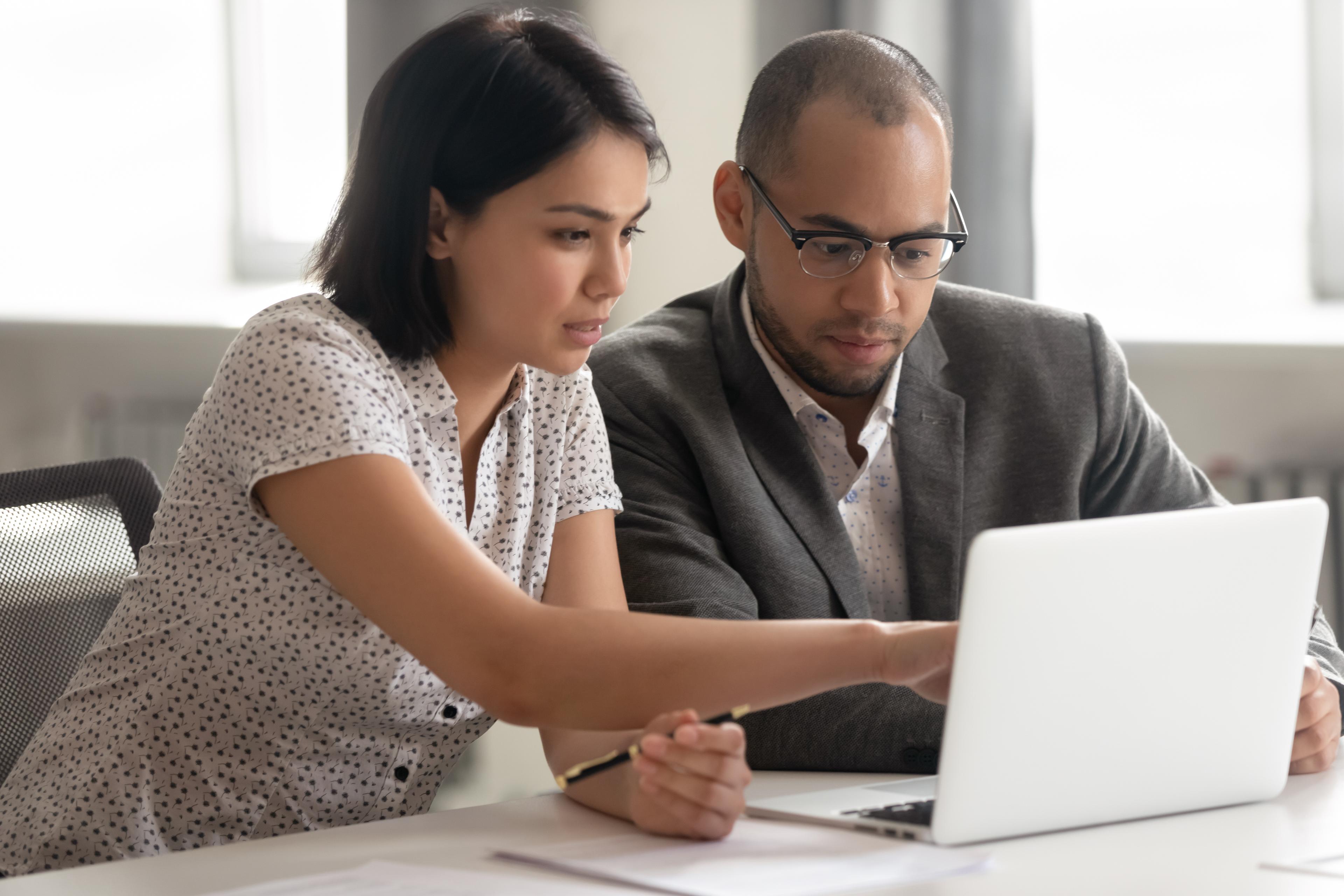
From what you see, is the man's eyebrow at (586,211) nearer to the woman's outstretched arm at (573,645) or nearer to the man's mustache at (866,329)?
the woman's outstretched arm at (573,645)

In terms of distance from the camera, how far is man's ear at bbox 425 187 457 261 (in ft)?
3.89

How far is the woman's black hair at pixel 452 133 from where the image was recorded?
1.14 metres

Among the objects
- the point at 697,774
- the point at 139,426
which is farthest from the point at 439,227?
the point at 139,426

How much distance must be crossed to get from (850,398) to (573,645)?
758mm

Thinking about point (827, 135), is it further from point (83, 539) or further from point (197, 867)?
point (197, 867)

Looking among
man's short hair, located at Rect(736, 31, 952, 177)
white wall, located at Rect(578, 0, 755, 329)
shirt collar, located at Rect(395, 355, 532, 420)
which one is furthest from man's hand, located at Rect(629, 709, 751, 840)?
white wall, located at Rect(578, 0, 755, 329)

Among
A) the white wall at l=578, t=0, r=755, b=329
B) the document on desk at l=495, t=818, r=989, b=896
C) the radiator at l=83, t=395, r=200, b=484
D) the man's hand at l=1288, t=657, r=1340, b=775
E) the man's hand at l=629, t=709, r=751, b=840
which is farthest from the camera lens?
the radiator at l=83, t=395, r=200, b=484

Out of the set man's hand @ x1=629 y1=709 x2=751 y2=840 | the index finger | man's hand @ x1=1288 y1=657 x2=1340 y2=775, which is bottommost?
man's hand @ x1=1288 y1=657 x2=1340 y2=775

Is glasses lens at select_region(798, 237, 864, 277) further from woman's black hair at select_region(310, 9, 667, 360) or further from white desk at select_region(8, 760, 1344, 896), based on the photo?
white desk at select_region(8, 760, 1344, 896)

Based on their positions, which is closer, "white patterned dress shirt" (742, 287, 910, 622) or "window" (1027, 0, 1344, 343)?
"white patterned dress shirt" (742, 287, 910, 622)

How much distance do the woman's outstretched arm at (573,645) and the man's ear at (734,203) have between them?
77 cm

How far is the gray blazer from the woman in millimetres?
248

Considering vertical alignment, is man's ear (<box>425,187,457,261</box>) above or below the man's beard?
above

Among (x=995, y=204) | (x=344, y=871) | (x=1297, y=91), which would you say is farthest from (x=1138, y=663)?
(x=1297, y=91)
